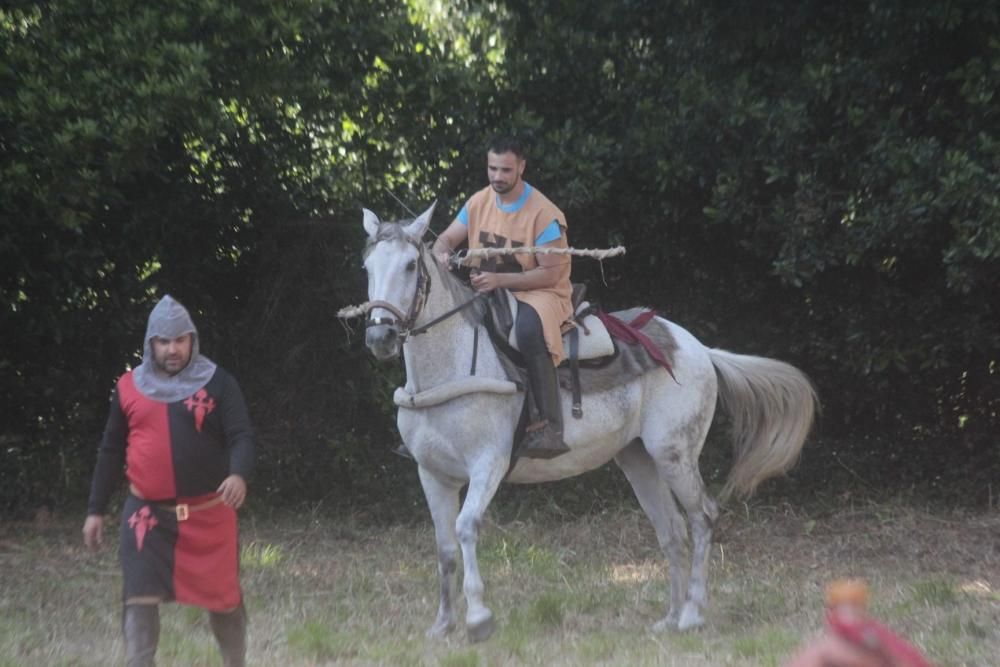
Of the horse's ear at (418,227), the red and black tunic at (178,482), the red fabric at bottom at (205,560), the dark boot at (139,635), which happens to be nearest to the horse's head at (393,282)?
the horse's ear at (418,227)

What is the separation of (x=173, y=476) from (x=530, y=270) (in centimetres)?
268

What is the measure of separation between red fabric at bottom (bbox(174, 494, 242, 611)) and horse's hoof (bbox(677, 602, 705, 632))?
2.91 meters

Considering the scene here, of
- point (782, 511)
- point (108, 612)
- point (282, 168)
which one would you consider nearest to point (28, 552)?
point (108, 612)

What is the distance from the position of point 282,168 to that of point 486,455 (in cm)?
499

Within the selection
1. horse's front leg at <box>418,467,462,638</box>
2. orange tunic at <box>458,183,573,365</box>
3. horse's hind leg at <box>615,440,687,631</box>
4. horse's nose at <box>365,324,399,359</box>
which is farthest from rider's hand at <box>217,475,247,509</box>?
horse's hind leg at <box>615,440,687,631</box>

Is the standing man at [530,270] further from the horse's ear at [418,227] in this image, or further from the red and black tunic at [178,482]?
the red and black tunic at [178,482]

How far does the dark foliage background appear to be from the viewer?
354 inches

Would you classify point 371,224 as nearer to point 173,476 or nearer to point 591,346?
point 591,346

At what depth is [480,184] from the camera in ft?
35.1

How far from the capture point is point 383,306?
255 inches

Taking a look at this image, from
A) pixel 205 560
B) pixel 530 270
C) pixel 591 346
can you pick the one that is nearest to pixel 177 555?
pixel 205 560

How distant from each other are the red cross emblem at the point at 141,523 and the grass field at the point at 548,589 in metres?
1.37

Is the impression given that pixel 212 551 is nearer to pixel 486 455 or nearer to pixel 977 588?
pixel 486 455

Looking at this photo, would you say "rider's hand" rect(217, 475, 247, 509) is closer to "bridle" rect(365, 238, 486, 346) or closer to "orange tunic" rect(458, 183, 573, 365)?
"bridle" rect(365, 238, 486, 346)
